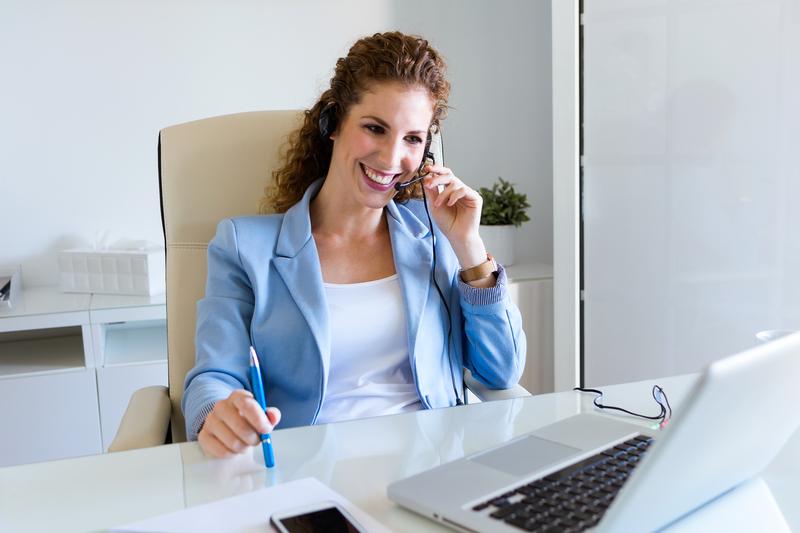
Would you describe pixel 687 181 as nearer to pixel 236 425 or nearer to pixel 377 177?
pixel 377 177

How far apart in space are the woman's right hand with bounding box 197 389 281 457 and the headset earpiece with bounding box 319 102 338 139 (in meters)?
0.63

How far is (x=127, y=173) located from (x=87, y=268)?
358 mm

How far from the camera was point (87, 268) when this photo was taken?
2.34 meters

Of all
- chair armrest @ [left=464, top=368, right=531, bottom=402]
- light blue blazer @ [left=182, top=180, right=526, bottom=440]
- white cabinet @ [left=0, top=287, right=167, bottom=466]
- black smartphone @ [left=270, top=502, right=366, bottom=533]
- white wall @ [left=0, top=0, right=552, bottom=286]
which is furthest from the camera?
white wall @ [left=0, top=0, right=552, bottom=286]

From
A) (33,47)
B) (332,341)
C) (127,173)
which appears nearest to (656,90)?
(332,341)

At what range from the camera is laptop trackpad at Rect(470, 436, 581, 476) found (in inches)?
31.4

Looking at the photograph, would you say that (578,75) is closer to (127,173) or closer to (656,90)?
(656,90)

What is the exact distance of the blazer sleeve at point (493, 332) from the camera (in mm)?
1331

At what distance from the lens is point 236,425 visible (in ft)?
2.90

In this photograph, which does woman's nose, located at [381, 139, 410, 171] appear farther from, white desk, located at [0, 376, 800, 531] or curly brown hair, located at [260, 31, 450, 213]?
white desk, located at [0, 376, 800, 531]

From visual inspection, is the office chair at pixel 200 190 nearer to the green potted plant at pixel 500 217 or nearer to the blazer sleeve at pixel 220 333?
the blazer sleeve at pixel 220 333

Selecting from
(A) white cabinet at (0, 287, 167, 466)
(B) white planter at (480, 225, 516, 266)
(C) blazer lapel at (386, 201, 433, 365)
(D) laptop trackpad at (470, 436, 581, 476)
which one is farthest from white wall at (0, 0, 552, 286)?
(D) laptop trackpad at (470, 436, 581, 476)

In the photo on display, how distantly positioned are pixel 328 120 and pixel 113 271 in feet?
3.92

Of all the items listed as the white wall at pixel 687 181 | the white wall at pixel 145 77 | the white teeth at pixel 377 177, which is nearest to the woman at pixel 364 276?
the white teeth at pixel 377 177
